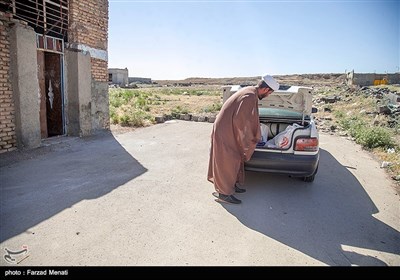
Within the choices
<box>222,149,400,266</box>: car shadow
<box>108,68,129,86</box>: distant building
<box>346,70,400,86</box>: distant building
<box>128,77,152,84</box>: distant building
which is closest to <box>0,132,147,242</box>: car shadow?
<box>222,149,400,266</box>: car shadow

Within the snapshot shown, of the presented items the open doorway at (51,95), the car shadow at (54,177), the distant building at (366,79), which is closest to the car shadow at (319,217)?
the car shadow at (54,177)

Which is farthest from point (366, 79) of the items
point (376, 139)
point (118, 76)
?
point (118, 76)

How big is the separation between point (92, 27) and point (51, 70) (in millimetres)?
2002

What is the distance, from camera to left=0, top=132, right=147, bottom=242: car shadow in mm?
3784

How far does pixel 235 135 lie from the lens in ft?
14.1

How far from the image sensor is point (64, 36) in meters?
8.52

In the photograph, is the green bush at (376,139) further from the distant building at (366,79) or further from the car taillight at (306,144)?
the distant building at (366,79)

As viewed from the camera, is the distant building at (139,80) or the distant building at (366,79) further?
the distant building at (139,80)

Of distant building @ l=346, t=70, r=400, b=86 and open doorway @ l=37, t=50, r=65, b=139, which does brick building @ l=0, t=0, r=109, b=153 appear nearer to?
open doorway @ l=37, t=50, r=65, b=139

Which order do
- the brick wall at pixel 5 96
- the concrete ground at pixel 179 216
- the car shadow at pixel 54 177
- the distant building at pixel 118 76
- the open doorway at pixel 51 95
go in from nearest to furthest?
the concrete ground at pixel 179 216 → the car shadow at pixel 54 177 → the brick wall at pixel 5 96 → the open doorway at pixel 51 95 → the distant building at pixel 118 76

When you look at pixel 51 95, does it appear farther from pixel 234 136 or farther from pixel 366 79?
pixel 366 79

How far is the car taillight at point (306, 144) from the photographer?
4.67 m

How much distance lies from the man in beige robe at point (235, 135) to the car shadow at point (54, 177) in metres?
1.94

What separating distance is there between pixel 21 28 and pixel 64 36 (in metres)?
2.00
